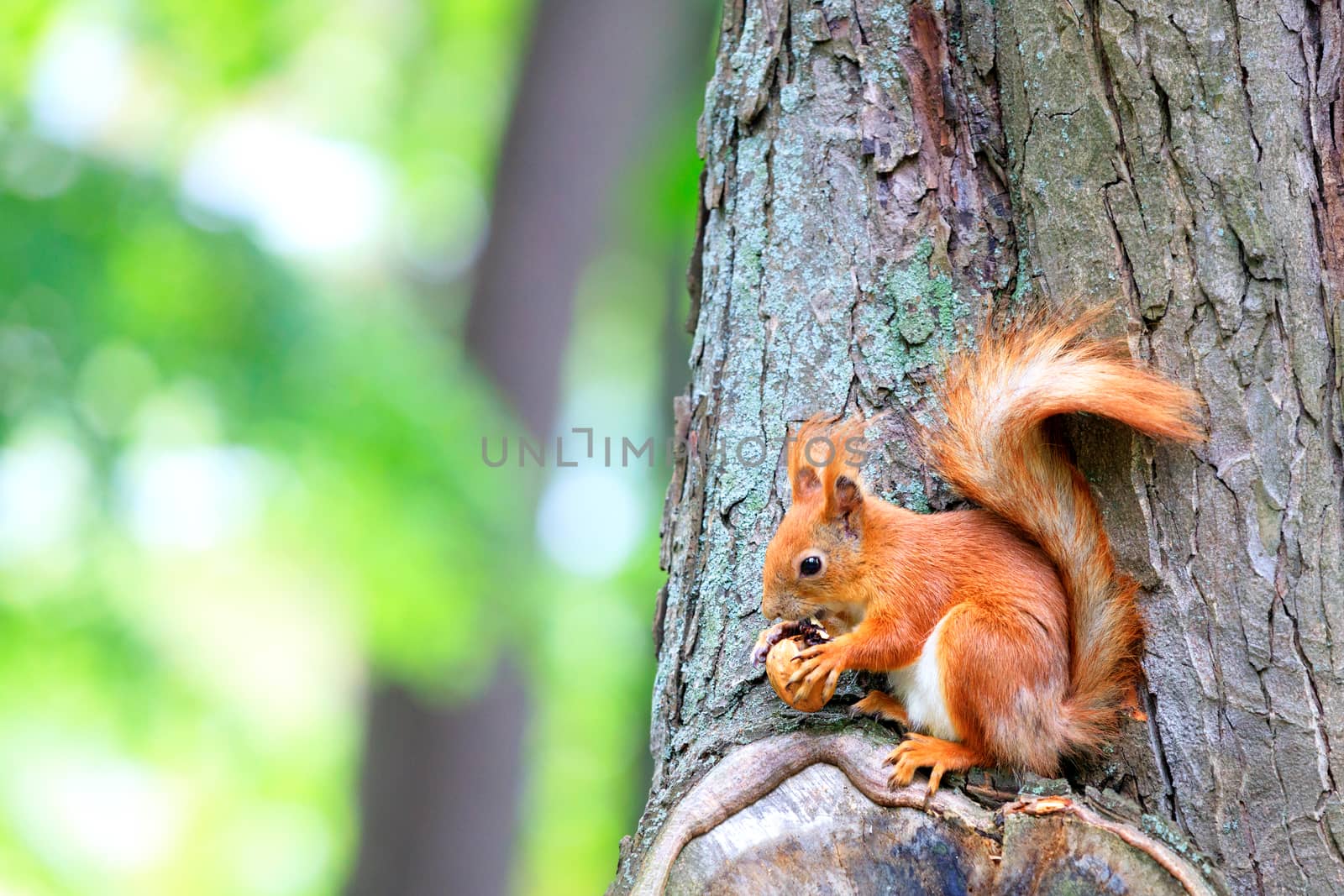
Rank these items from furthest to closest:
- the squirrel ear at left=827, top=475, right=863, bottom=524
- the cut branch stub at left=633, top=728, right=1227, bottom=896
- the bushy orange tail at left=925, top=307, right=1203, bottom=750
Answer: the squirrel ear at left=827, top=475, right=863, bottom=524 → the bushy orange tail at left=925, top=307, right=1203, bottom=750 → the cut branch stub at left=633, top=728, right=1227, bottom=896

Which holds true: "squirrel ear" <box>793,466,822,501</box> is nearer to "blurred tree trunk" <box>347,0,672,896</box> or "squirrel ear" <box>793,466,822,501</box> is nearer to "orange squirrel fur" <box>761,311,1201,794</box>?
"orange squirrel fur" <box>761,311,1201,794</box>

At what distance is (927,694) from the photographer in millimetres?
1461

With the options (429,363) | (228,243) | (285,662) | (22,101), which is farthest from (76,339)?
(285,662)

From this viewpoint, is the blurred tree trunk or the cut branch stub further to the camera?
the blurred tree trunk

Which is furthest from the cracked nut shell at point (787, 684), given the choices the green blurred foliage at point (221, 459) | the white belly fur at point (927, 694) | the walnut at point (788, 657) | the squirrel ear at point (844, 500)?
the green blurred foliage at point (221, 459)

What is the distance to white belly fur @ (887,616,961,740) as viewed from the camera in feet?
4.69

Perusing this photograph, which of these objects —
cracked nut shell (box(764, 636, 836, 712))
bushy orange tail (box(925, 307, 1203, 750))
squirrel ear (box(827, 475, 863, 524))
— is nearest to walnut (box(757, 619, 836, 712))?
cracked nut shell (box(764, 636, 836, 712))

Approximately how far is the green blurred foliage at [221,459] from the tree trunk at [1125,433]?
2299 mm

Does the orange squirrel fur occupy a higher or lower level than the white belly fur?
higher

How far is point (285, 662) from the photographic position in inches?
303

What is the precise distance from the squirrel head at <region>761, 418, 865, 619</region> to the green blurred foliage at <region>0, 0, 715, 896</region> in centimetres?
230

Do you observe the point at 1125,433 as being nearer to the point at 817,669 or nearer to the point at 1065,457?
the point at 1065,457

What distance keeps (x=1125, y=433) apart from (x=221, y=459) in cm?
286

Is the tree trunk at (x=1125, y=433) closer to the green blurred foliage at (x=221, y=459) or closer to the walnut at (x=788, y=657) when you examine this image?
the walnut at (x=788, y=657)
